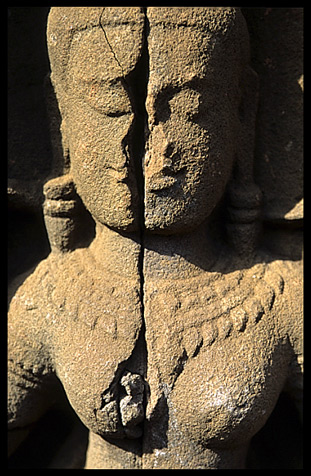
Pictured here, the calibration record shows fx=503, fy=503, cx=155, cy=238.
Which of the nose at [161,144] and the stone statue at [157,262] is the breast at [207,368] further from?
the nose at [161,144]

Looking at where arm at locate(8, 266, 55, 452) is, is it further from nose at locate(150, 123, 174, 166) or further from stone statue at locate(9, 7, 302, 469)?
nose at locate(150, 123, 174, 166)

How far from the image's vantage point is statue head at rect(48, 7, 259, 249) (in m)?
1.00

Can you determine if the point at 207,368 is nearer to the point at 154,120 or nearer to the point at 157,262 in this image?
the point at 157,262

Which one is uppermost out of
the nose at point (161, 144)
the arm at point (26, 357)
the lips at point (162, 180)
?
the nose at point (161, 144)

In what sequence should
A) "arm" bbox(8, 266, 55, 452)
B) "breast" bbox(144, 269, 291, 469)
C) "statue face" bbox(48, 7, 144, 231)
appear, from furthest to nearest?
"arm" bbox(8, 266, 55, 452) → "breast" bbox(144, 269, 291, 469) → "statue face" bbox(48, 7, 144, 231)

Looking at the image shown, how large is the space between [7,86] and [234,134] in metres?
0.59

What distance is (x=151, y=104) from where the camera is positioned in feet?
3.35

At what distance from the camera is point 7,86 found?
1280 mm

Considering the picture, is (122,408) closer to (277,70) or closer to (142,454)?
(142,454)

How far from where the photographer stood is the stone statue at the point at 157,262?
102cm

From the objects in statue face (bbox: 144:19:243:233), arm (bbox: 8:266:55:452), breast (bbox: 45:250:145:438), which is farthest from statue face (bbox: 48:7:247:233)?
arm (bbox: 8:266:55:452)

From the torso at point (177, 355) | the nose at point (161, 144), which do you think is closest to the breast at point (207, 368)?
the torso at point (177, 355)

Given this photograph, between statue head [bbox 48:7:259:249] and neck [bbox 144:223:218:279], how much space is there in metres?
0.05

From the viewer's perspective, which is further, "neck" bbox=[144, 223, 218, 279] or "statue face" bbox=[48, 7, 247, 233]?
"neck" bbox=[144, 223, 218, 279]
